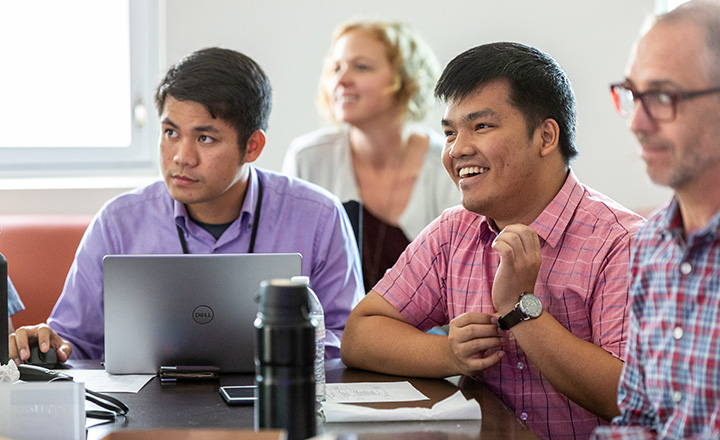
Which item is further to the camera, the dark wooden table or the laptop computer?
the laptop computer

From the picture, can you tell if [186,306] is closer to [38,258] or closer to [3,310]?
[3,310]

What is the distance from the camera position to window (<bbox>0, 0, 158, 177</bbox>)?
3.44 metres

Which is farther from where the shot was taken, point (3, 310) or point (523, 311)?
A: point (523, 311)

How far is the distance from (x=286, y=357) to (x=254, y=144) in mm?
1377

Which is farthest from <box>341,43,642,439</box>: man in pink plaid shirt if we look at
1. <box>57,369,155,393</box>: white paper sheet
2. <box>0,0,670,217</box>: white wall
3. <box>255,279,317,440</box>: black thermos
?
<box>0,0,670,217</box>: white wall

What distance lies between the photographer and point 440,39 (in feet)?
11.6

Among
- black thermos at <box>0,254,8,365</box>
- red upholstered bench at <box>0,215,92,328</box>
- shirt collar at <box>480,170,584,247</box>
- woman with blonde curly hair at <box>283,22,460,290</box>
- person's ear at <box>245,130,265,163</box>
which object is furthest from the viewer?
woman with blonde curly hair at <box>283,22,460,290</box>

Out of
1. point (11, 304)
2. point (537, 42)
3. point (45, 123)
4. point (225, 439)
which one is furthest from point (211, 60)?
point (537, 42)

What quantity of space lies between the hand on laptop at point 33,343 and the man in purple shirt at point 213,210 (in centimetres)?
22

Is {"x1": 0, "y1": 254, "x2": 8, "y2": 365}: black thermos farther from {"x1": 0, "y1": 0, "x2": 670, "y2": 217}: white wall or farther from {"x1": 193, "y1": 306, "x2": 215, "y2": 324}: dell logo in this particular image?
{"x1": 0, "y1": 0, "x2": 670, "y2": 217}: white wall

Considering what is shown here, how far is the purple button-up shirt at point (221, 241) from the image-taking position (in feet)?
6.75

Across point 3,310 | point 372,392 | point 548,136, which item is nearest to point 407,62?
point 548,136

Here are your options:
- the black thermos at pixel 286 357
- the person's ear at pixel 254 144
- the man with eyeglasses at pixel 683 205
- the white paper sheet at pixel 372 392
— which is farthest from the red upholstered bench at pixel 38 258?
the man with eyeglasses at pixel 683 205

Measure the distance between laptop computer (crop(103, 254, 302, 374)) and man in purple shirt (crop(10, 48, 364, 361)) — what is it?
47cm
